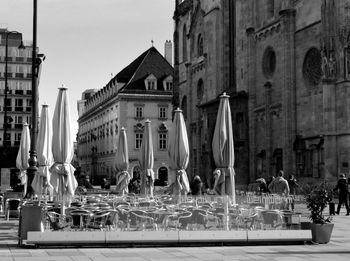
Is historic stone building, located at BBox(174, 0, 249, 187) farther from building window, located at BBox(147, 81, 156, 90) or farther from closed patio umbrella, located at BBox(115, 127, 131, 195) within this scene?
building window, located at BBox(147, 81, 156, 90)

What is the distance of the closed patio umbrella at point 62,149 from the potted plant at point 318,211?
20.8ft

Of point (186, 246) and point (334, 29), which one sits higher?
point (334, 29)

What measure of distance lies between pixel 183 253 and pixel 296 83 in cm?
2611

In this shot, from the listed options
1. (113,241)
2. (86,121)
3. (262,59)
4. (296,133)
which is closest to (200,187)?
(113,241)

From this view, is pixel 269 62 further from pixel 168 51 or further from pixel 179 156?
pixel 168 51

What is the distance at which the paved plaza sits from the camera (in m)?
13.0

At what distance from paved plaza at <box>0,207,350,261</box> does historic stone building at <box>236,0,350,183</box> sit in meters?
17.8

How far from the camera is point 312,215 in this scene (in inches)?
627

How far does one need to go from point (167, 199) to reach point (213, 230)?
21.2 ft

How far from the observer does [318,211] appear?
625 inches

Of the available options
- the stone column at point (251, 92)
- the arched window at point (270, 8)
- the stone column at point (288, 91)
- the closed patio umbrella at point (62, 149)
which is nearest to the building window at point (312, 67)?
the stone column at point (288, 91)

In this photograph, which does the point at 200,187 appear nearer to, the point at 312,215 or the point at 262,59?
the point at 312,215

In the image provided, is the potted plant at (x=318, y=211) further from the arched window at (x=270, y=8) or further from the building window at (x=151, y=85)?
the building window at (x=151, y=85)

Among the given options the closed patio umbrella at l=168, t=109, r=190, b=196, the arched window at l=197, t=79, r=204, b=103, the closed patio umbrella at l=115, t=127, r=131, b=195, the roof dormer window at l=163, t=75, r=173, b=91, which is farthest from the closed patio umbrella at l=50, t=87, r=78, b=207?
the roof dormer window at l=163, t=75, r=173, b=91
